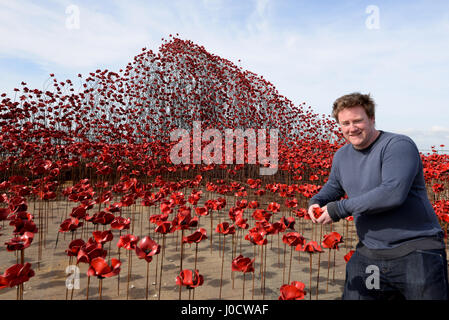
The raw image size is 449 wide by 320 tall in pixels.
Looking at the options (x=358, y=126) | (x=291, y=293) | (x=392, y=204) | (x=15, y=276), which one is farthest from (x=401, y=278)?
(x=15, y=276)

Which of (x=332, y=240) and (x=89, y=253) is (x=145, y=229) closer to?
(x=89, y=253)

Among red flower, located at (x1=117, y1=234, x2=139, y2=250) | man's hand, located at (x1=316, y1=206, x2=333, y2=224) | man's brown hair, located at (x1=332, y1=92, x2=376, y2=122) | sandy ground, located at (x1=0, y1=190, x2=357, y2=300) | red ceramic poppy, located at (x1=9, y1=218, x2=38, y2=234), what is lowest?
sandy ground, located at (x1=0, y1=190, x2=357, y2=300)

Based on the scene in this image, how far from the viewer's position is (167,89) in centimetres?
1303

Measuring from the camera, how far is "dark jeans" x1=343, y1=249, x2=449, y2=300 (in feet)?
5.19

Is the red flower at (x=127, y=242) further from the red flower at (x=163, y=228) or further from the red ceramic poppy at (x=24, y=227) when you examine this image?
the red ceramic poppy at (x=24, y=227)

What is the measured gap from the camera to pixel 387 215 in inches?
68.6

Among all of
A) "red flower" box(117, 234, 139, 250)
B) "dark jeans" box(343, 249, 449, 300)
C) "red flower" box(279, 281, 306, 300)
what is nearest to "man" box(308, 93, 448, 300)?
"dark jeans" box(343, 249, 449, 300)

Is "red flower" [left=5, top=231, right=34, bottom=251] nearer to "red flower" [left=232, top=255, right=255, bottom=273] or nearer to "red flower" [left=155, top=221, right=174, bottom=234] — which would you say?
"red flower" [left=155, top=221, right=174, bottom=234]

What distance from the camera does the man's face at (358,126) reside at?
1.84 meters

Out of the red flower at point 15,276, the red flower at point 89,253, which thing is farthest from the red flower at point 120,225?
the red flower at point 15,276

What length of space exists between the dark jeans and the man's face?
0.81 m

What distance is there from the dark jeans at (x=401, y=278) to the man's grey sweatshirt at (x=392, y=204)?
0.20 feet
